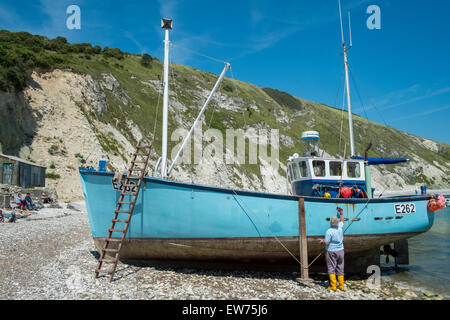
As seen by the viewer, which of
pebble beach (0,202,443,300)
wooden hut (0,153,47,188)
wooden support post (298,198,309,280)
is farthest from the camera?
wooden hut (0,153,47,188)

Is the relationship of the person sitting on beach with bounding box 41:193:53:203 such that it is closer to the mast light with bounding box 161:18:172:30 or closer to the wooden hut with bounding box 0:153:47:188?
the wooden hut with bounding box 0:153:47:188

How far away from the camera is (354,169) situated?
42.5ft

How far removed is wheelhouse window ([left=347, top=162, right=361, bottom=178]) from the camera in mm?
12883

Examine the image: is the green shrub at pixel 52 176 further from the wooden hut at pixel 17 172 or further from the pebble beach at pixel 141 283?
the pebble beach at pixel 141 283

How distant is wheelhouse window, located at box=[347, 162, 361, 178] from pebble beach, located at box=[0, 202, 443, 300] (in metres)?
4.09

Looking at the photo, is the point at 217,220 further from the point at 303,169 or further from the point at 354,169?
the point at 354,169

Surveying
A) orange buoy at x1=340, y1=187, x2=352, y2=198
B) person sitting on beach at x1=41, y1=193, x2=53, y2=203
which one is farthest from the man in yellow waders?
person sitting on beach at x1=41, y1=193, x2=53, y2=203

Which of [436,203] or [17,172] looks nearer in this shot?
[436,203]

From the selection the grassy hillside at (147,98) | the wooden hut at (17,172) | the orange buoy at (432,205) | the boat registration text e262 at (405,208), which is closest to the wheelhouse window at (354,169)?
the boat registration text e262 at (405,208)

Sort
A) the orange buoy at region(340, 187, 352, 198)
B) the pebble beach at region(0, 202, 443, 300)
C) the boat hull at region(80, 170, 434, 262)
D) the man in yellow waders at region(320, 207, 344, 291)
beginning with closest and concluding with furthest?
the pebble beach at region(0, 202, 443, 300) → the man in yellow waders at region(320, 207, 344, 291) → the boat hull at region(80, 170, 434, 262) → the orange buoy at region(340, 187, 352, 198)

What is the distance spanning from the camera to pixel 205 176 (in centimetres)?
4775

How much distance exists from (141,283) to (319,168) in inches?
319

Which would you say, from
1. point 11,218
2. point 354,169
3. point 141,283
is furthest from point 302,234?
point 11,218
